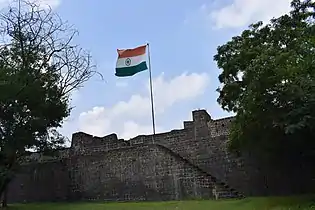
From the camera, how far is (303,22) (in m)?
18.0

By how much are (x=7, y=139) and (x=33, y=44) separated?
13.9 ft

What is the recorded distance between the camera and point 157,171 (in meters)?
21.4

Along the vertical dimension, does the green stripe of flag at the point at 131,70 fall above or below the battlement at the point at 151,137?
above

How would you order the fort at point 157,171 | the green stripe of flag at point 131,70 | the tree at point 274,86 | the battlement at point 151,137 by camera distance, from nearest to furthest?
the tree at point 274,86 → the fort at point 157,171 → the battlement at point 151,137 → the green stripe of flag at point 131,70

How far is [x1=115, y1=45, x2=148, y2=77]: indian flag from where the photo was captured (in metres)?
25.2

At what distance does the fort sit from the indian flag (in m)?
3.36

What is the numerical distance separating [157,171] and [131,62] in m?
6.45

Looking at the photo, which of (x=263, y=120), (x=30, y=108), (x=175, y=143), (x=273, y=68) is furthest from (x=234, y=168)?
(x=30, y=108)

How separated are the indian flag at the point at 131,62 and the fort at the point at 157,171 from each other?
11.0 ft

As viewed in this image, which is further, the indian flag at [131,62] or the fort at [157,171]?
the indian flag at [131,62]

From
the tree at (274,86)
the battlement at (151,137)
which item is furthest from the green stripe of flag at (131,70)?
the tree at (274,86)

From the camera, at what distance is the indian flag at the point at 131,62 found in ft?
82.8

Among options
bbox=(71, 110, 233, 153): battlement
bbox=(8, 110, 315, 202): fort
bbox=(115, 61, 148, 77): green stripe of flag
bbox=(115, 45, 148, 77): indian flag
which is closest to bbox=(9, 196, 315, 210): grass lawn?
bbox=(8, 110, 315, 202): fort

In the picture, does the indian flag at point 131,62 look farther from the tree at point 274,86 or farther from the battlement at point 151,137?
the tree at point 274,86
